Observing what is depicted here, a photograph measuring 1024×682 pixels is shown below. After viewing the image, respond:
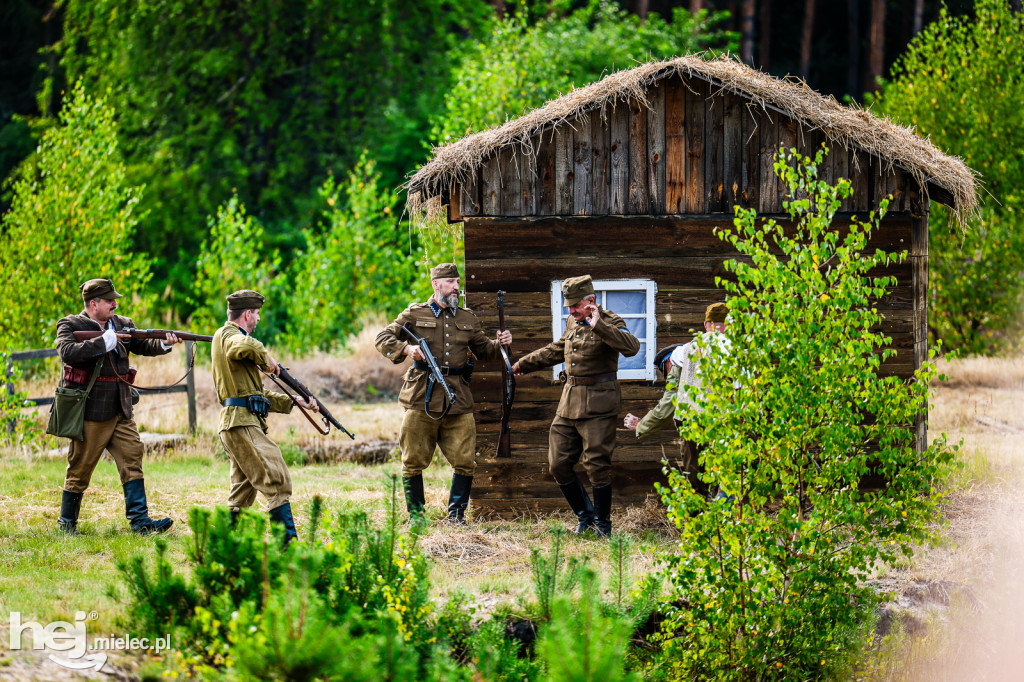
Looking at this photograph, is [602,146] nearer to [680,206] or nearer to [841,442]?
[680,206]

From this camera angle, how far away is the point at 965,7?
21.7 metres

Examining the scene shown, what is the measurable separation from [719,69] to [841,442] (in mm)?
3910

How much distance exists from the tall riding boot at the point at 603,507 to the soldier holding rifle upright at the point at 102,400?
3456mm

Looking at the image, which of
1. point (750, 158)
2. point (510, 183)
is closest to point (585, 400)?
point (510, 183)

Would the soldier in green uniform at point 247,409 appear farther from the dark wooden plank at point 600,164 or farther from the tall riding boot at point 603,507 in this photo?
the dark wooden plank at point 600,164

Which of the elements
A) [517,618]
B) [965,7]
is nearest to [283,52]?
[965,7]

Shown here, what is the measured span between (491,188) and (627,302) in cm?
158

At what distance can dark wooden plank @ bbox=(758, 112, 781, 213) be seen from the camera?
819 centimetres

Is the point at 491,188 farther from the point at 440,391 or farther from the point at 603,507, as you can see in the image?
the point at 603,507

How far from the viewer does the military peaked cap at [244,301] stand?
21.8 ft

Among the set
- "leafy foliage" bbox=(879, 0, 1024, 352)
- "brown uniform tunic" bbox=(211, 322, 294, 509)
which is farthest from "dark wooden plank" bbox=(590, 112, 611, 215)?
"leafy foliage" bbox=(879, 0, 1024, 352)

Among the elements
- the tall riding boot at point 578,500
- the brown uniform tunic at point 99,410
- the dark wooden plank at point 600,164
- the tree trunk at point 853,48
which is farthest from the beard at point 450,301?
the tree trunk at point 853,48

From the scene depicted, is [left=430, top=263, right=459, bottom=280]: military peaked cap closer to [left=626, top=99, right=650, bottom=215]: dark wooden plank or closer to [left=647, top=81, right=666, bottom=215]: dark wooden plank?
[left=626, top=99, right=650, bottom=215]: dark wooden plank

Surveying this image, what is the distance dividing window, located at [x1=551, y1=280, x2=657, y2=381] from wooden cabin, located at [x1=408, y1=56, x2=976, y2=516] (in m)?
0.01
